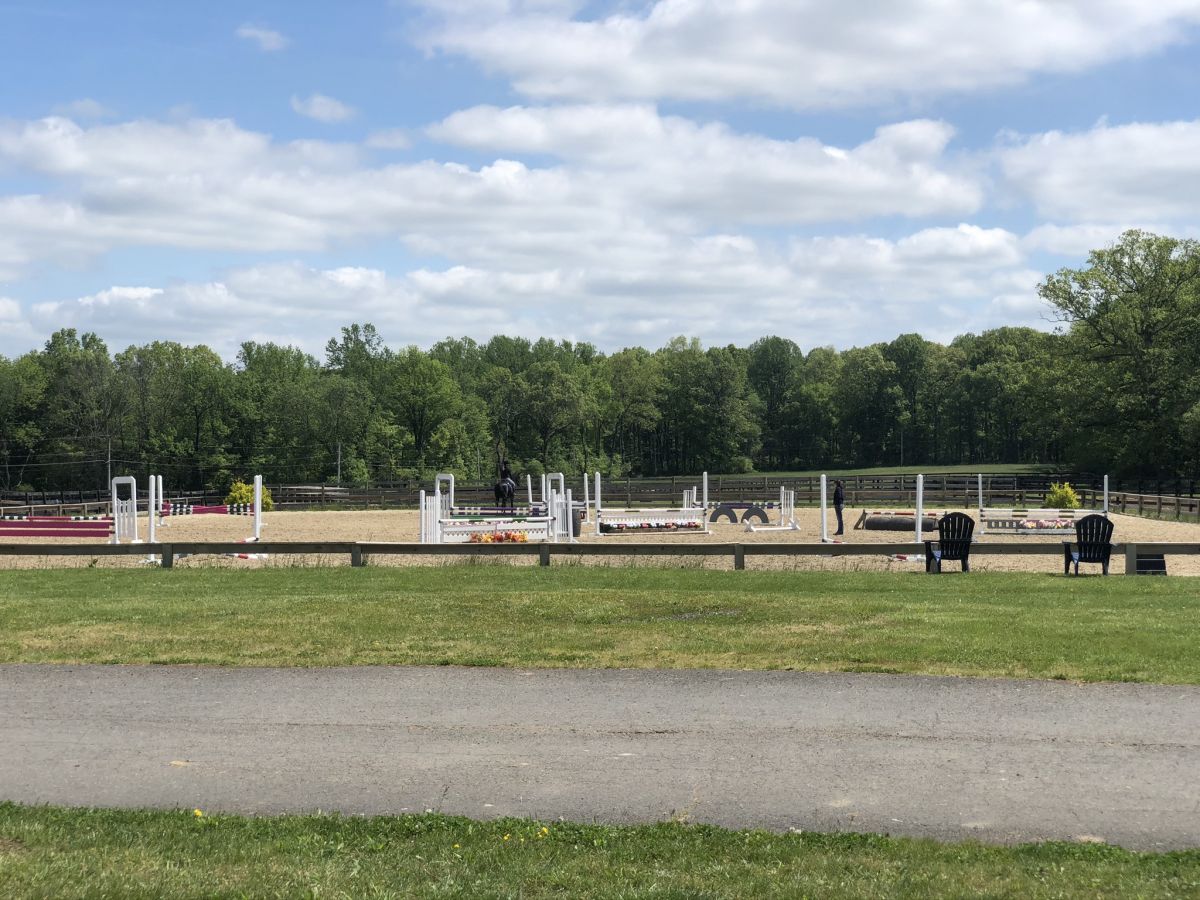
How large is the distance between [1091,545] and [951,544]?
7.36 ft

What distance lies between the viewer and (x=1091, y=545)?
1947cm

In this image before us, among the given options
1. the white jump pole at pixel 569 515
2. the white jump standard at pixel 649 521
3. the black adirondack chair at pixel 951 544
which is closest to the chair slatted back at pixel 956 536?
the black adirondack chair at pixel 951 544

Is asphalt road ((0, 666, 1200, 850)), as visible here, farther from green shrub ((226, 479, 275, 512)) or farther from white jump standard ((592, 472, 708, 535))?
green shrub ((226, 479, 275, 512))

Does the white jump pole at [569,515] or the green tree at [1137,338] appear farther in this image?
the green tree at [1137,338]

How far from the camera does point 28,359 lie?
288 ft

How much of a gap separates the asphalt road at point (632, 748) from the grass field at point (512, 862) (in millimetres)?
359

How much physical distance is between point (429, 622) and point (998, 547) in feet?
36.1

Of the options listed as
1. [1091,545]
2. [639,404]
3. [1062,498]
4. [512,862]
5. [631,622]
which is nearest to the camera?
[512,862]

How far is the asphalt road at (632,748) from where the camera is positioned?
657cm

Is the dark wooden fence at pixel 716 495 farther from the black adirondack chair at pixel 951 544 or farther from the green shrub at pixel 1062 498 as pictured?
the black adirondack chair at pixel 951 544

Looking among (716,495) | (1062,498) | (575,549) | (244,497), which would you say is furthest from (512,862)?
(716,495)

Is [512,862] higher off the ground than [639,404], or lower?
lower

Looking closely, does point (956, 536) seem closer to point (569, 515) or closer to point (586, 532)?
point (569, 515)

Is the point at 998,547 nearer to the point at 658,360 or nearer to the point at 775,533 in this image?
the point at 775,533
